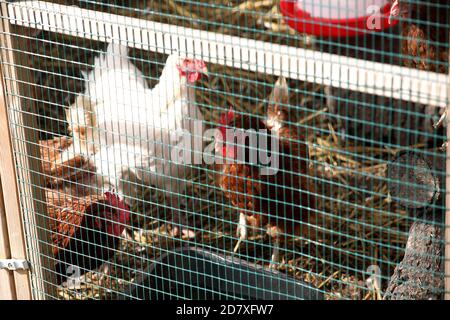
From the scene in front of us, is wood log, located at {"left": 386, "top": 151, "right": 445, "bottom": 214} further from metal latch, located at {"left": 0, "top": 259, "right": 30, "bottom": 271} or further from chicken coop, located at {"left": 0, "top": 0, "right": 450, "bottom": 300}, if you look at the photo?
metal latch, located at {"left": 0, "top": 259, "right": 30, "bottom": 271}

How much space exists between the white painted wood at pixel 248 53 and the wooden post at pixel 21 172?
11 centimetres

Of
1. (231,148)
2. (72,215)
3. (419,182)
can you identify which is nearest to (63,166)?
(72,215)

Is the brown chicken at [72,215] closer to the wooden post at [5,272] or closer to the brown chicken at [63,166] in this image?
the brown chicken at [63,166]

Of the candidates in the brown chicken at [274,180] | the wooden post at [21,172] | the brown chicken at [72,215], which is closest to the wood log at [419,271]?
the brown chicken at [274,180]

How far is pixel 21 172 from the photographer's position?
1991 mm

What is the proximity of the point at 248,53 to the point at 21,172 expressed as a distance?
754mm

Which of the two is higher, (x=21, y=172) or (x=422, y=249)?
(x=21, y=172)

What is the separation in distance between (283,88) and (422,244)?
80 centimetres

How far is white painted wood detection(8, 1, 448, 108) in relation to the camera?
142 cm

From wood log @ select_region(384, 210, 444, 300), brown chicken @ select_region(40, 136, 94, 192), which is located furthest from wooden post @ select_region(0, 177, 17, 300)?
wood log @ select_region(384, 210, 444, 300)

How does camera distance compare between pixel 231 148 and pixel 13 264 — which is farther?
pixel 231 148

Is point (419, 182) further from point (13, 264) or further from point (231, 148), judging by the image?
point (13, 264)

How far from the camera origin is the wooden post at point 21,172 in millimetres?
1905
